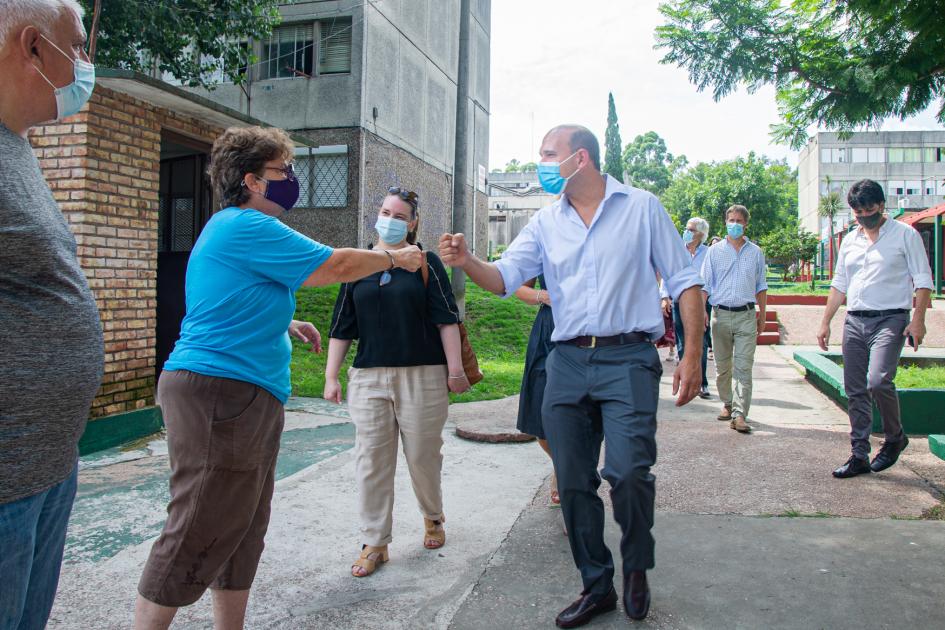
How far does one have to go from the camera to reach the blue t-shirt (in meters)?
2.57

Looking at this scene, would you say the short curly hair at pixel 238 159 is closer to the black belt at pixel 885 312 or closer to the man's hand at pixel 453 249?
the man's hand at pixel 453 249

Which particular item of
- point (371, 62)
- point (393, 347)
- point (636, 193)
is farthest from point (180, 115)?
point (371, 62)

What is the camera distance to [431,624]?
10.1 feet

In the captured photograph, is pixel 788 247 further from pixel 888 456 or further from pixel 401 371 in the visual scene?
pixel 401 371

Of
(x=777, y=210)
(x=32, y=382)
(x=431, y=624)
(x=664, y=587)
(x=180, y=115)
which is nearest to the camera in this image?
(x=32, y=382)

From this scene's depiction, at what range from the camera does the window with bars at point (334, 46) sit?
1809cm

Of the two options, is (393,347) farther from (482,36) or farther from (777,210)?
(777,210)

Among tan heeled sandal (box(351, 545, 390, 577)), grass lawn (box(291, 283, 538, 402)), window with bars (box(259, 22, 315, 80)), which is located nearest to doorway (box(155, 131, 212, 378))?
grass lawn (box(291, 283, 538, 402))

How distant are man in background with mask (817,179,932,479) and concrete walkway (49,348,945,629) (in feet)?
0.96

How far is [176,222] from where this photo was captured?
28.2 feet

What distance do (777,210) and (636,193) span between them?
47817mm

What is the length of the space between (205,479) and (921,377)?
338 inches

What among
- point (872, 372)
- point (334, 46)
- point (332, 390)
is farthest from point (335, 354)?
point (334, 46)

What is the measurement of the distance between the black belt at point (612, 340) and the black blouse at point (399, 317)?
877mm
